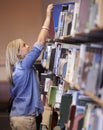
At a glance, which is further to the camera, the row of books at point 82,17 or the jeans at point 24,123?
the jeans at point 24,123

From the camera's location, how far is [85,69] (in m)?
1.80

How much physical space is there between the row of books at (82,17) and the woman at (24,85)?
0.19m

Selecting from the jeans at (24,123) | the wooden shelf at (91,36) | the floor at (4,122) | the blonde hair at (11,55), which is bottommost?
the floor at (4,122)

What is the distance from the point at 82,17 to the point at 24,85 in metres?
1.25

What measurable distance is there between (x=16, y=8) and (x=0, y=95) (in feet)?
5.32

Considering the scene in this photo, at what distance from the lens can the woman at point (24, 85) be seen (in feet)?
10.0

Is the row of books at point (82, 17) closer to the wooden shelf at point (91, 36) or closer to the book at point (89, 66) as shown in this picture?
the wooden shelf at point (91, 36)

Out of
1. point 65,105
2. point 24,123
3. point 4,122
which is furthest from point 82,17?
point 4,122

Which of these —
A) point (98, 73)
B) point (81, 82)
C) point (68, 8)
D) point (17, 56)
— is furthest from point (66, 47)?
point (98, 73)

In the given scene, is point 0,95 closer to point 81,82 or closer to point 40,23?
point 40,23

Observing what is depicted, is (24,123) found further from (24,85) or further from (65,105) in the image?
(65,105)

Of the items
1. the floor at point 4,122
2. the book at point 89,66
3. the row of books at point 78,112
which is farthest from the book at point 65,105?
the floor at point 4,122

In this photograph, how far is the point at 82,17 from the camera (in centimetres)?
206

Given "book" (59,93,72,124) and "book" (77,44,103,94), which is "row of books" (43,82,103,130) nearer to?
"book" (59,93,72,124)
